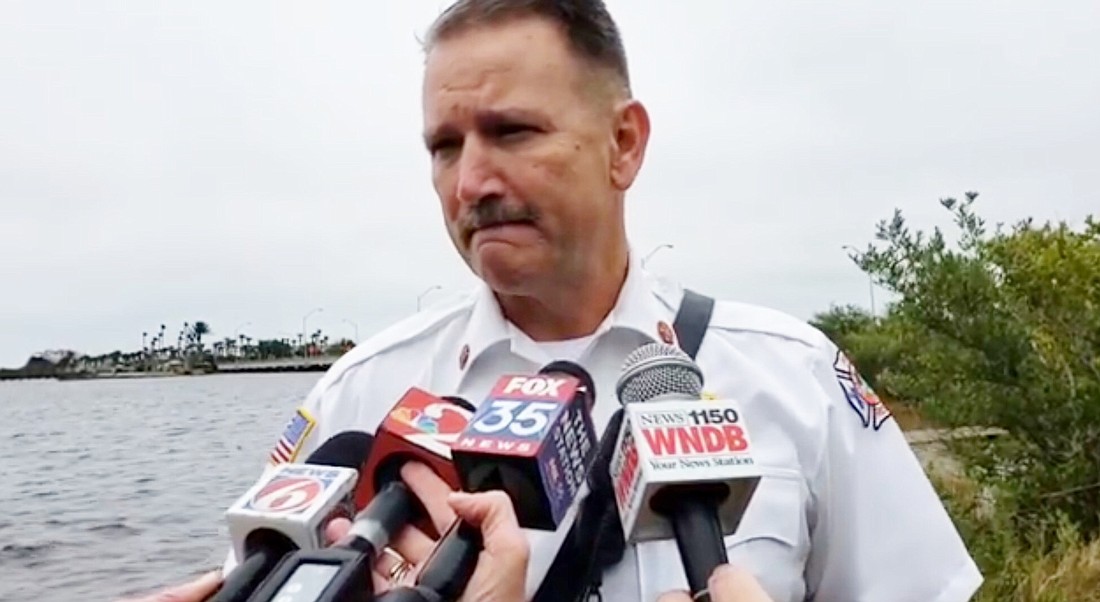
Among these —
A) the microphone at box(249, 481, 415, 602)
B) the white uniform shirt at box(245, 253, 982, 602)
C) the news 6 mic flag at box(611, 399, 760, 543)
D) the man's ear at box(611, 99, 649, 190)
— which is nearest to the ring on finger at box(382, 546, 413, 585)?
the microphone at box(249, 481, 415, 602)

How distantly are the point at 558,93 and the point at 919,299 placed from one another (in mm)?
5311

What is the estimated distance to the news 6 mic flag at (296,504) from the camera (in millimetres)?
1913

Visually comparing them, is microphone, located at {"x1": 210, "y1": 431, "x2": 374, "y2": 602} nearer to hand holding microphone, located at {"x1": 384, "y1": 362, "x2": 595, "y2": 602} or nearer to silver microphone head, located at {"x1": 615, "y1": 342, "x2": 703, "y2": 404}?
hand holding microphone, located at {"x1": 384, "y1": 362, "x2": 595, "y2": 602}

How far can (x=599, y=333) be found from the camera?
2.94 metres

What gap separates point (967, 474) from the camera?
7738 millimetres

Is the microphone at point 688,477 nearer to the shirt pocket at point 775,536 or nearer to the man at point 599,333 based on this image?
the man at point 599,333

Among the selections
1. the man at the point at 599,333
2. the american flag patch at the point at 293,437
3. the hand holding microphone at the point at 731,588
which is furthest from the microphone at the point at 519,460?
the american flag patch at the point at 293,437

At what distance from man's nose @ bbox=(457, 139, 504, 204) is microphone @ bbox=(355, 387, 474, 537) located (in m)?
0.57

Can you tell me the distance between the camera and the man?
271cm

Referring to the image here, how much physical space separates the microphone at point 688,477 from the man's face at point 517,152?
76 centimetres

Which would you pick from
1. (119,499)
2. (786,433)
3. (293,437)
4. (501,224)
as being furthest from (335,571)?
(119,499)

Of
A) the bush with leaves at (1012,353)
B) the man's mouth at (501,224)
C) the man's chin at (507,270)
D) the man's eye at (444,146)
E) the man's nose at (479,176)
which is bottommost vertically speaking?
the bush with leaves at (1012,353)

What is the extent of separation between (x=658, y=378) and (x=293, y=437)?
109 cm

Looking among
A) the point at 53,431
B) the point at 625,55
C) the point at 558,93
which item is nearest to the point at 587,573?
the point at 558,93
